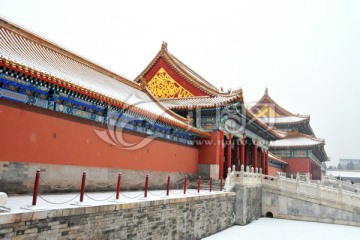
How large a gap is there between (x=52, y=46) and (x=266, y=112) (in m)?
31.4

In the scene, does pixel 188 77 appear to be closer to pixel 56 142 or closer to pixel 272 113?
pixel 56 142

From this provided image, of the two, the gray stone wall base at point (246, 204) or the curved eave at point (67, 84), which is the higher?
the curved eave at point (67, 84)

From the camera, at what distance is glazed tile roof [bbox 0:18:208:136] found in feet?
27.3

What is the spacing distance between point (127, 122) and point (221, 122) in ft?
23.1

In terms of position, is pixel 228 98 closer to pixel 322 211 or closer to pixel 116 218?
pixel 322 211

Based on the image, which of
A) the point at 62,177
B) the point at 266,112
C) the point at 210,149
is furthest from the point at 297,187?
the point at 266,112

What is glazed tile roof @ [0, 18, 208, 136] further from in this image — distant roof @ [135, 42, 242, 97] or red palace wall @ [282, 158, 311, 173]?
red palace wall @ [282, 158, 311, 173]

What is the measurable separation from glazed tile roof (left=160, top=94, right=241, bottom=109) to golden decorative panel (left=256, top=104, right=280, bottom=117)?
21.9 m

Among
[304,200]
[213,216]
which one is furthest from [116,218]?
[304,200]

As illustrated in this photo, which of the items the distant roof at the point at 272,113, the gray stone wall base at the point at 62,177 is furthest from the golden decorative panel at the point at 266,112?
the gray stone wall base at the point at 62,177

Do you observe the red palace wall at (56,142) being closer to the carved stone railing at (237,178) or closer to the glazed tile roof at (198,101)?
the carved stone railing at (237,178)

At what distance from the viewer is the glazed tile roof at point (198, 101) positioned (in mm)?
16062

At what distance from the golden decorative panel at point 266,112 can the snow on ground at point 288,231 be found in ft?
75.9

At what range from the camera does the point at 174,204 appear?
965cm
